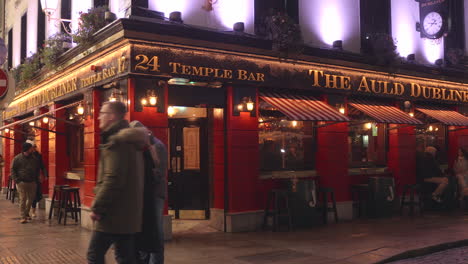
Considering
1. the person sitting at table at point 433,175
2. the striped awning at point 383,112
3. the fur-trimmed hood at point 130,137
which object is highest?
the striped awning at point 383,112

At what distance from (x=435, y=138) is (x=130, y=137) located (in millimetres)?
12939

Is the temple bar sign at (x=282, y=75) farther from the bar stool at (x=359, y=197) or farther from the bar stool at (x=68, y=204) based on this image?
the bar stool at (x=68, y=204)

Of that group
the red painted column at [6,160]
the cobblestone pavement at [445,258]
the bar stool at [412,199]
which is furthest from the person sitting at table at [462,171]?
the red painted column at [6,160]

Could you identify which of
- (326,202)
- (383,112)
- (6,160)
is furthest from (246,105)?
(6,160)

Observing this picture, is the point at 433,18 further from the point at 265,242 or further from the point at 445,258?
the point at 265,242

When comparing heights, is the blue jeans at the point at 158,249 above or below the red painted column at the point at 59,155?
below

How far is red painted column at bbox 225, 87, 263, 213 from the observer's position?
33.8 feet

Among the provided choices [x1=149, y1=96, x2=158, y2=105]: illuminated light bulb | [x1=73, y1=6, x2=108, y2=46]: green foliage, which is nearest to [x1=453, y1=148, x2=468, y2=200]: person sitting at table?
[x1=149, y1=96, x2=158, y2=105]: illuminated light bulb

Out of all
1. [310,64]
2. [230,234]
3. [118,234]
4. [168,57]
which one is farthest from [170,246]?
[310,64]

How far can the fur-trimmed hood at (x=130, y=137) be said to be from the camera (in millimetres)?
4406

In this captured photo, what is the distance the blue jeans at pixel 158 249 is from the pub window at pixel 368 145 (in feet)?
26.7

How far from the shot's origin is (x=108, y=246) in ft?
14.8

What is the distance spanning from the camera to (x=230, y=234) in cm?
1004

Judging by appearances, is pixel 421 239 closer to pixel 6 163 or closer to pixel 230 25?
pixel 230 25
